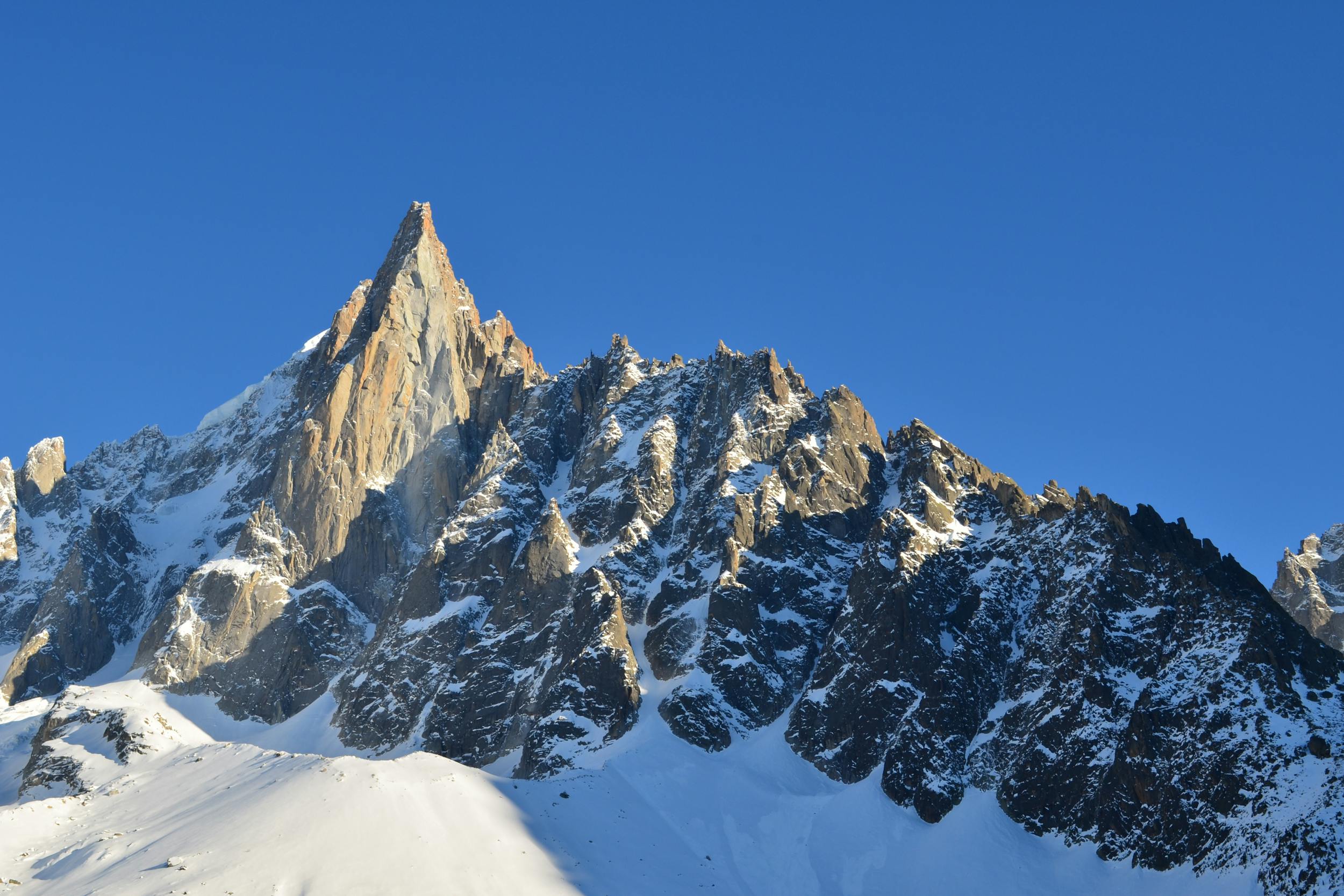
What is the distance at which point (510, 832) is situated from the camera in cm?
12000

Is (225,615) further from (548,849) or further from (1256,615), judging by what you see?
(1256,615)

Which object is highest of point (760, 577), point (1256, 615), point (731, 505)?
point (731, 505)

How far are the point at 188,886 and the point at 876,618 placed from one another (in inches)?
3168

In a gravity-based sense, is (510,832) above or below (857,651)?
below

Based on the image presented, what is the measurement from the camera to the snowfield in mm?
109812

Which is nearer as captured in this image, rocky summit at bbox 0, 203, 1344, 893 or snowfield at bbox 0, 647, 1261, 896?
snowfield at bbox 0, 647, 1261, 896

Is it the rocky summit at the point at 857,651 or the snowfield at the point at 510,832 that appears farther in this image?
the rocky summit at the point at 857,651

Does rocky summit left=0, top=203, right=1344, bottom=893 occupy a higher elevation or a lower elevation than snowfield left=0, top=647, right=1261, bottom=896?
higher

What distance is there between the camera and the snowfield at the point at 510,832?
360 feet

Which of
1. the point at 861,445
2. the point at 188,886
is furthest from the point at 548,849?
the point at 861,445

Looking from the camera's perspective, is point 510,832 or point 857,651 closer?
point 510,832

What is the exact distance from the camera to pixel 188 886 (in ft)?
339

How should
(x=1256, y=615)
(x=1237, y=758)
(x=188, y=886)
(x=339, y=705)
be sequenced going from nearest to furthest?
(x=188, y=886) < (x=1237, y=758) < (x=1256, y=615) < (x=339, y=705)

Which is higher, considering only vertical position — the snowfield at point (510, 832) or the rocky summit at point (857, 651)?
the rocky summit at point (857, 651)
